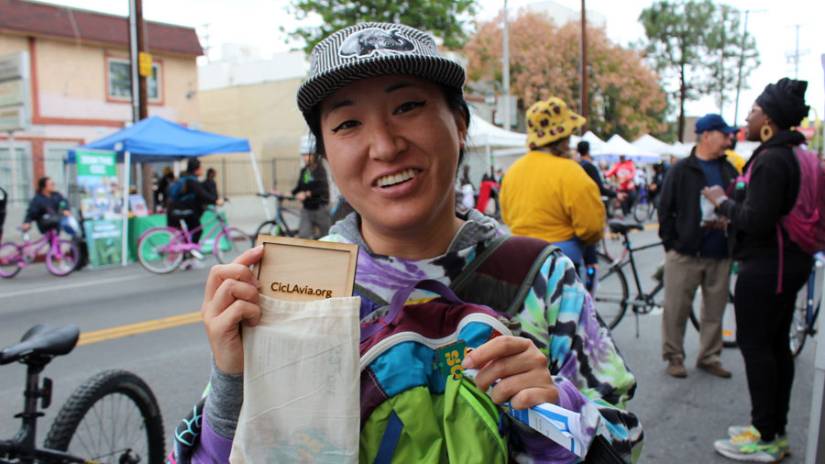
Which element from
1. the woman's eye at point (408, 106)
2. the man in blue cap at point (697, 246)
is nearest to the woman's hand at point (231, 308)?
the woman's eye at point (408, 106)

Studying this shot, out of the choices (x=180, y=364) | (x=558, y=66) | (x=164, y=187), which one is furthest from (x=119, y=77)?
(x=180, y=364)

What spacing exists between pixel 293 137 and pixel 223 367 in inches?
1135

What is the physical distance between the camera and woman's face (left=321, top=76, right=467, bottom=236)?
1.32 m

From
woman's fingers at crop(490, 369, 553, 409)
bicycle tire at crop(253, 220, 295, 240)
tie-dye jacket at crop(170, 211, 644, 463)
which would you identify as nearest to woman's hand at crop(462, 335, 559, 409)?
woman's fingers at crop(490, 369, 553, 409)

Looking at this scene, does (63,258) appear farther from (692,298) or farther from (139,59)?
(692,298)

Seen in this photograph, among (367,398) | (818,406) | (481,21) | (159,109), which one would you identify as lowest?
(818,406)

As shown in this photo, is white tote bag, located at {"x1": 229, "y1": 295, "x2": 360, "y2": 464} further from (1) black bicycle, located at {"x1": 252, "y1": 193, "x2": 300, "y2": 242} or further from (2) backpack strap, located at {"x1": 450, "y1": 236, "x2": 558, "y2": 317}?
(1) black bicycle, located at {"x1": 252, "y1": 193, "x2": 300, "y2": 242}

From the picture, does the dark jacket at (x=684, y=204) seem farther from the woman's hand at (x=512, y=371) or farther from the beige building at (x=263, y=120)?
the beige building at (x=263, y=120)

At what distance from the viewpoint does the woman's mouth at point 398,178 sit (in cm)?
133

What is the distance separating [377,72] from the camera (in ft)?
4.19

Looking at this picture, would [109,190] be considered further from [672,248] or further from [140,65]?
[672,248]

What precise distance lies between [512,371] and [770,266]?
10.1ft

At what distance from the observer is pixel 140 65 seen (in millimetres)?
15164

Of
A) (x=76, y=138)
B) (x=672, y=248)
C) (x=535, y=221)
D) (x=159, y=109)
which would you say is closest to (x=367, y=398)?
(x=535, y=221)
